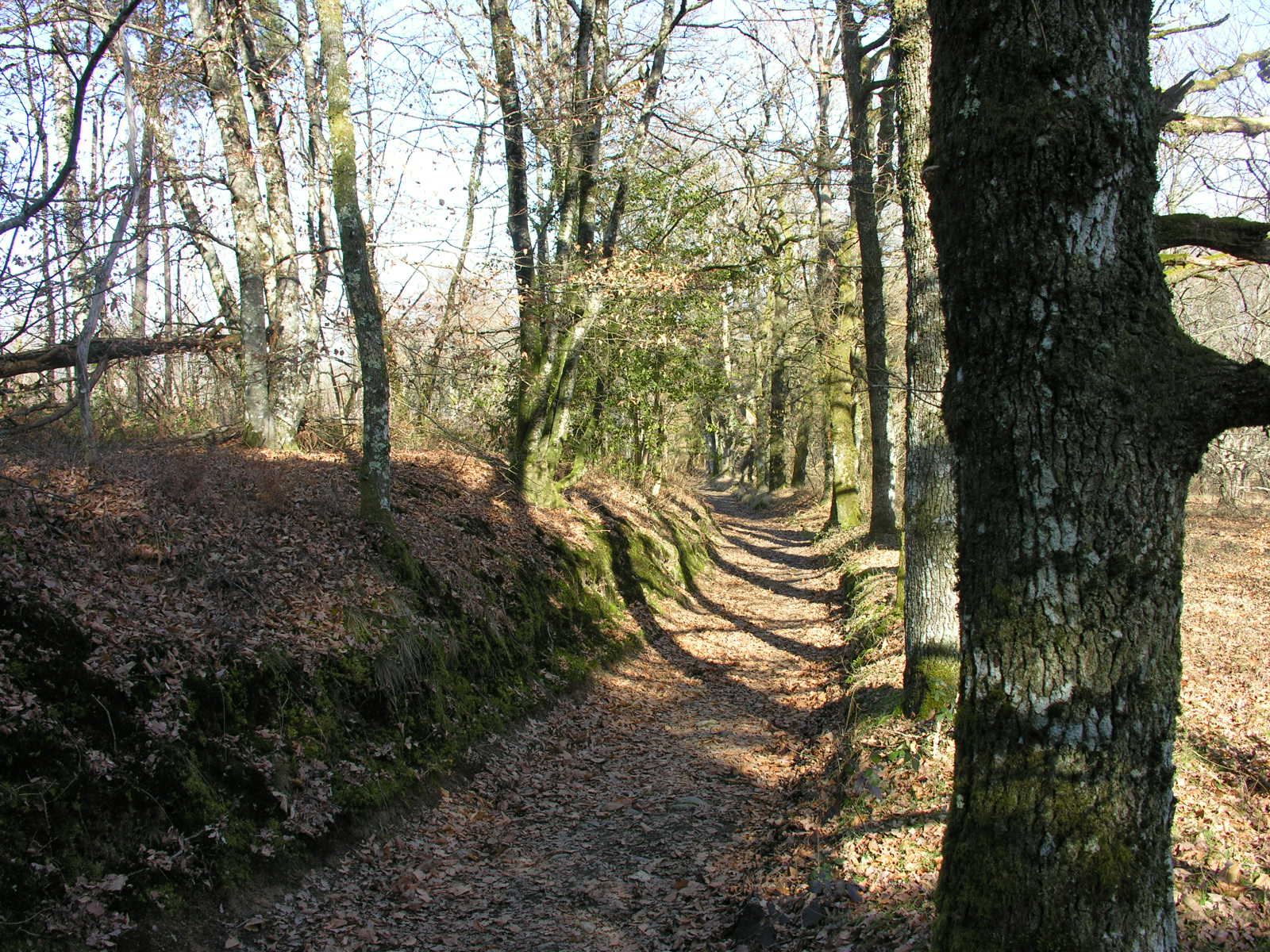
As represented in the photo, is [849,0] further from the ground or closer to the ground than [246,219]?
further from the ground

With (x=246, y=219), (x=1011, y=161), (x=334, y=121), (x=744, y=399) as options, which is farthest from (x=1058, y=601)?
(x=744, y=399)

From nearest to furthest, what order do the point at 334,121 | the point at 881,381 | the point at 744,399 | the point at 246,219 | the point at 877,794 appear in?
the point at 877,794
the point at 334,121
the point at 246,219
the point at 881,381
the point at 744,399

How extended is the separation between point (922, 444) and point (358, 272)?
610cm

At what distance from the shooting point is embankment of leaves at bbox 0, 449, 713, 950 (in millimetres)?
4418

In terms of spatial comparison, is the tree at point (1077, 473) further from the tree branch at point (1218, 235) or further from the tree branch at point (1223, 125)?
the tree branch at point (1223, 125)

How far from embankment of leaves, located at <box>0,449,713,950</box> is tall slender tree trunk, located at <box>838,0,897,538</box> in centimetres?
556

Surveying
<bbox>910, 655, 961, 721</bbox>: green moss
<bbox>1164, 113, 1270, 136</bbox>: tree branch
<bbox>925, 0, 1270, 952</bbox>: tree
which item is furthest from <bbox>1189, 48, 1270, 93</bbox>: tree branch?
<bbox>925, 0, 1270, 952</bbox>: tree

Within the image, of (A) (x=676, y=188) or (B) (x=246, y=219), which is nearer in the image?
(B) (x=246, y=219)

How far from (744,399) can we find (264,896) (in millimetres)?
28994

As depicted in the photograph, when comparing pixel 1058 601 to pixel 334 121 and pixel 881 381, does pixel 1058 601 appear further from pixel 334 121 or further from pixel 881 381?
pixel 881 381

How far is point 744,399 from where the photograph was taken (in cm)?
3253

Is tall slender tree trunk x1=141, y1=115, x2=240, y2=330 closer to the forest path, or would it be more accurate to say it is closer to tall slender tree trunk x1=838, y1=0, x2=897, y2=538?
the forest path

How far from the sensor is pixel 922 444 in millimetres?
7469

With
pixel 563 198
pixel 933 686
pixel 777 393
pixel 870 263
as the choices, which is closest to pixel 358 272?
pixel 563 198
